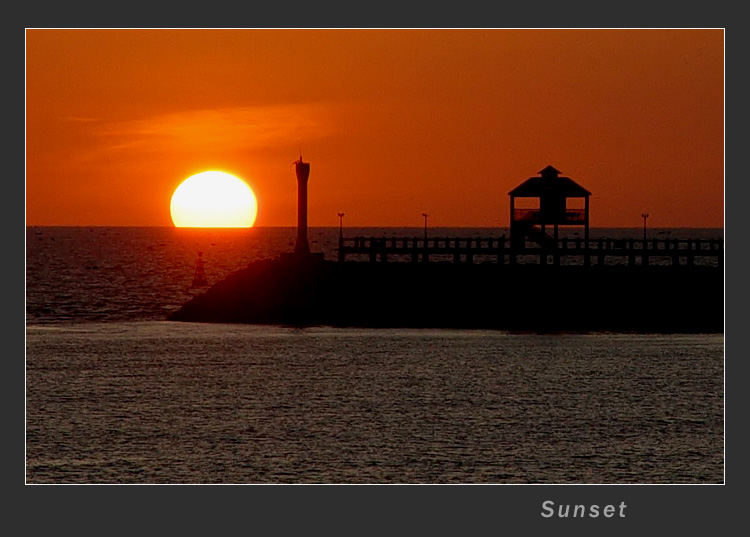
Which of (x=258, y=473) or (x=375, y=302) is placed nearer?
(x=258, y=473)

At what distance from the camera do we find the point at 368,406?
39719 mm

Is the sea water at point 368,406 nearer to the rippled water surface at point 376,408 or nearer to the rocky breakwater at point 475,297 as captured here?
the rippled water surface at point 376,408

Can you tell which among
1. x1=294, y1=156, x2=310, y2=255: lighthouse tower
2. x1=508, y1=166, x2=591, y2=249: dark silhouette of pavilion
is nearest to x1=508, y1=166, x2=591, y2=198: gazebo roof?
x1=508, y1=166, x2=591, y2=249: dark silhouette of pavilion

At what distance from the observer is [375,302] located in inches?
2601

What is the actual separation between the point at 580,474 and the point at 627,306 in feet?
113

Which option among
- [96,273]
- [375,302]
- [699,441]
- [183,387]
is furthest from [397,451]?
[96,273]

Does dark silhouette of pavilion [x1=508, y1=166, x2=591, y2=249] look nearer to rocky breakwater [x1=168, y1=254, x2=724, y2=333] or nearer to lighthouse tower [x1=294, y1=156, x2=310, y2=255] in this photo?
rocky breakwater [x1=168, y1=254, x2=724, y2=333]

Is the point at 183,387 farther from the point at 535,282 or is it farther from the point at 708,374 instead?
the point at 535,282

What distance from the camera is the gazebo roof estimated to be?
72.4 meters

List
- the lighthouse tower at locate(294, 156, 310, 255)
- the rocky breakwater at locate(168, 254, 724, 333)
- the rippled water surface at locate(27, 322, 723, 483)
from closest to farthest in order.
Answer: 1. the rippled water surface at locate(27, 322, 723, 483)
2. the rocky breakwater at locate(168, 254, 724, 333)
3. the lighthouse tower at locate(294, 156, 310, 255)

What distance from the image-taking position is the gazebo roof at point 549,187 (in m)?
72.4

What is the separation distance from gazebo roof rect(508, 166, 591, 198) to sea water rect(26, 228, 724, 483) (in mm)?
13965

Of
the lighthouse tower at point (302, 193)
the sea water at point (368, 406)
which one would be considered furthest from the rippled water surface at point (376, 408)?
the lighthouse tower at point (302, 193)

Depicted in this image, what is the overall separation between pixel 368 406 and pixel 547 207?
34.9 m
